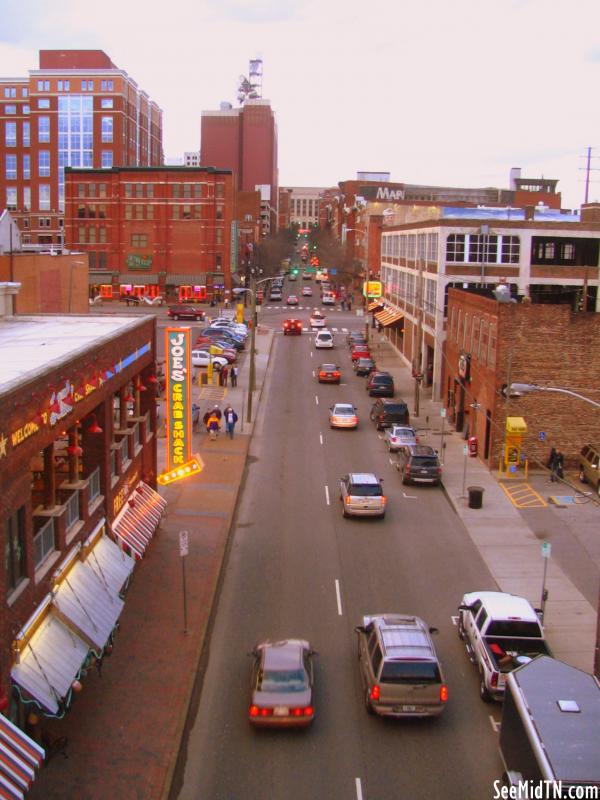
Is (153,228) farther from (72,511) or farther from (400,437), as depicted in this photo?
(72,511)

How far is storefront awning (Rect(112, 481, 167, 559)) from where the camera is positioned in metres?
22.1

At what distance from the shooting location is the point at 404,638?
55.5 ft

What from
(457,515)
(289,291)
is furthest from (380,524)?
(289,291)

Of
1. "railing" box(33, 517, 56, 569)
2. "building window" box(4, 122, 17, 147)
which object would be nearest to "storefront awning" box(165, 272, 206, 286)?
"building window" box(4, 122, 17, 147)

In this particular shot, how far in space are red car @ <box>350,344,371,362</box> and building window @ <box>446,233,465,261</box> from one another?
1511 cm

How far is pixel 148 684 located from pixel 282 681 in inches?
123

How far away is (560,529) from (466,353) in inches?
609

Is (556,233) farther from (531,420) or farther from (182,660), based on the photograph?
(182,660)

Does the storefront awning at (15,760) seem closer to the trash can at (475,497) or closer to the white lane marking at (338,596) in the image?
the white lane marking at (338,596)

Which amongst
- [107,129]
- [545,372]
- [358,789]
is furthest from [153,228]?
[358,789]

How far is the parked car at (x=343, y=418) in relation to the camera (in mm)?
43062

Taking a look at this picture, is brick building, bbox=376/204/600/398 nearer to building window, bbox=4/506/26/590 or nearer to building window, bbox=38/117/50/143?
building window, bbox=4/506/26/590

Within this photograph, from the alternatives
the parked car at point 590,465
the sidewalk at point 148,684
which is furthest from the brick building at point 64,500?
the parked car at point 590,465

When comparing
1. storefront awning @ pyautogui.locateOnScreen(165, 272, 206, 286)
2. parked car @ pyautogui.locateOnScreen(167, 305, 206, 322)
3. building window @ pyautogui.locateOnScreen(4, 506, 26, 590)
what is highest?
storefront awning @ pyautogui.locateOnScreen(165, 272, 206, 286)
